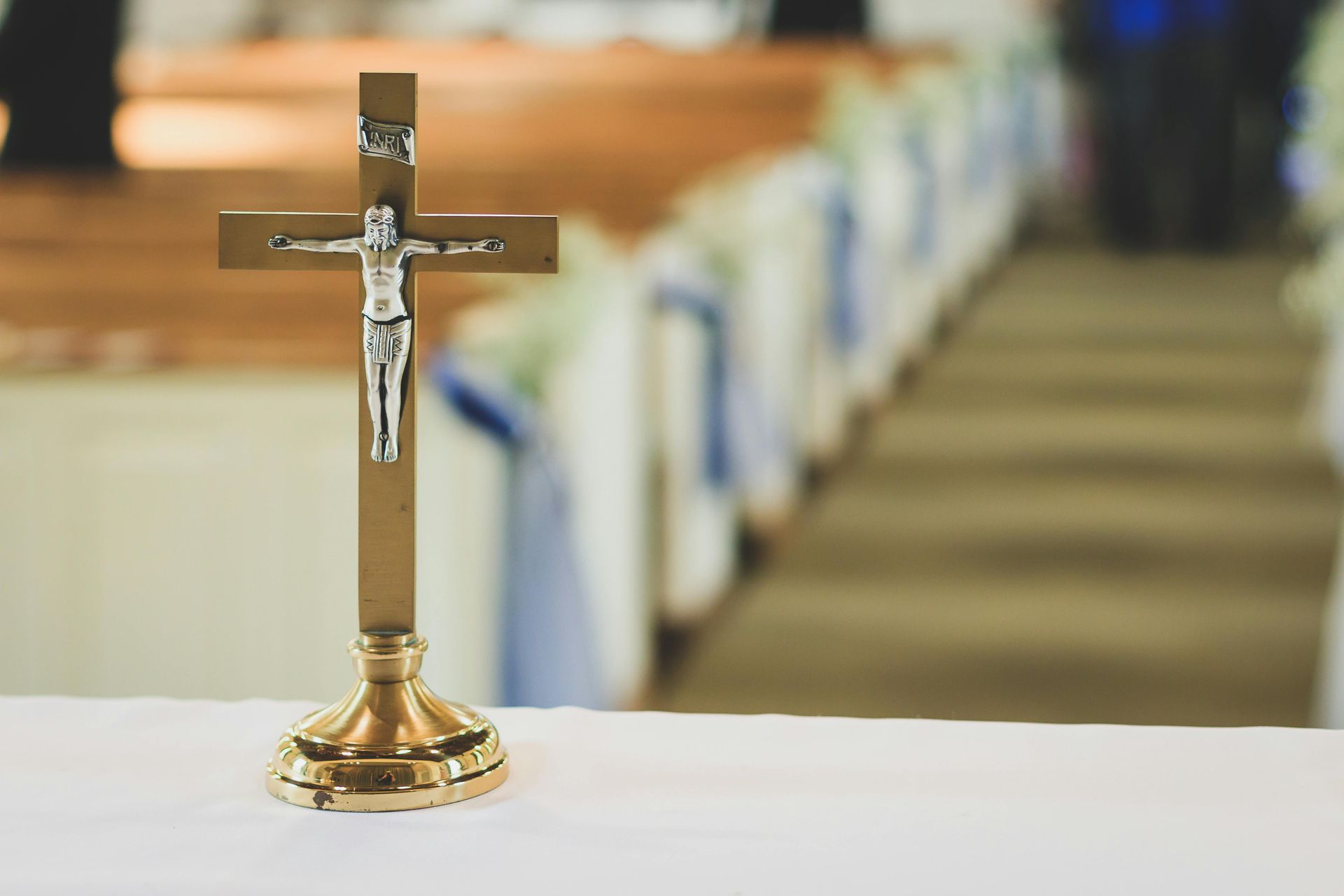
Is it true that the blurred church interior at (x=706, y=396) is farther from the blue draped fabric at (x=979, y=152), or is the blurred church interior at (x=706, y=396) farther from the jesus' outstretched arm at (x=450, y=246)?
the jesus' outstretched arm at (x=450, y=246)

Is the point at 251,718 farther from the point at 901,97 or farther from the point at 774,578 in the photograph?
the point at 901,97

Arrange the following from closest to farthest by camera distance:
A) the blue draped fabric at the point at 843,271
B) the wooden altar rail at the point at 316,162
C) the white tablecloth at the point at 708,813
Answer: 1. the white tablecloth at the point at 708,813
2. the wooden altar rail at the point at 316,162
3. the blue draped fabric at the point at 843,271

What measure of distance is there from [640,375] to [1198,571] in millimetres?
1618

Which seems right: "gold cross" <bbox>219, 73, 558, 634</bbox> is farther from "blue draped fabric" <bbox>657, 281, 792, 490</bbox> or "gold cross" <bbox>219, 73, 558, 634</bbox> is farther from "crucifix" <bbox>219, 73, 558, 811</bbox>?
"blue draped fabric" <bbox>657, 281, 792, 490</bbox>

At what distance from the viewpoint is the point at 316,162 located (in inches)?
197

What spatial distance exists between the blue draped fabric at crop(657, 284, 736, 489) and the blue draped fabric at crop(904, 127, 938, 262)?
2483 mm

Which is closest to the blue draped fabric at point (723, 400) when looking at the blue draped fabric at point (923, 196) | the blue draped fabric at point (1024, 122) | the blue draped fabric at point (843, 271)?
the blue draped fabric at point (843, 271)

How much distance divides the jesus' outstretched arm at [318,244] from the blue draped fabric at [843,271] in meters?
4.36

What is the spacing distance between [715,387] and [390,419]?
323cm

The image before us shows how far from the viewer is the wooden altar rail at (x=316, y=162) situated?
3.41 meters

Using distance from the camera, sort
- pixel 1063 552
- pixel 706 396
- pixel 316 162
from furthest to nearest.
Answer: pixel 316 162
pixel 1063 552
pixel 706 396

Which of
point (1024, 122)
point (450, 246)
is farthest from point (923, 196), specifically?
point (450, 246)

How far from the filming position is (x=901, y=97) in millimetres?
7188

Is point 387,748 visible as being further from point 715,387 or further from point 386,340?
point 715,387
